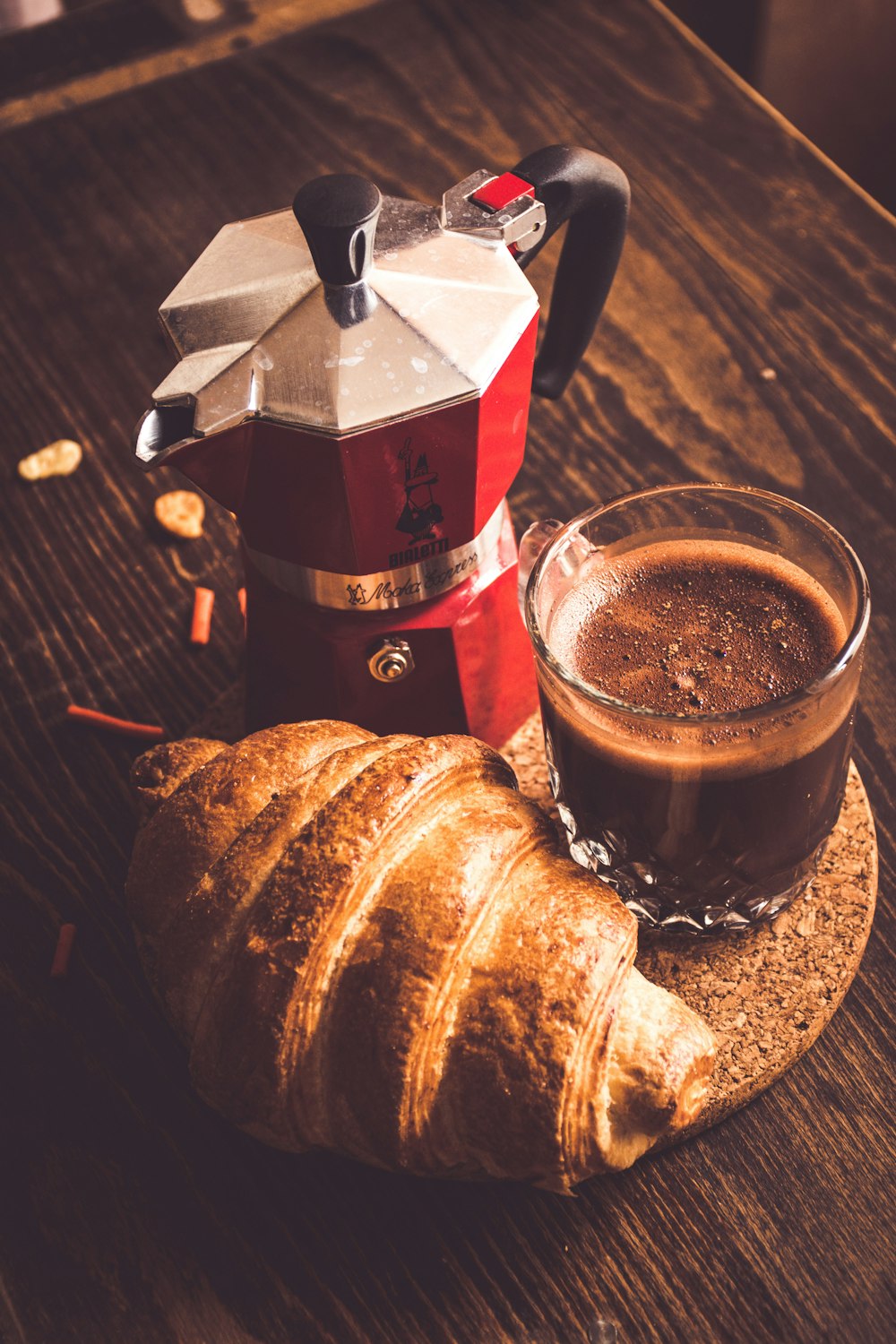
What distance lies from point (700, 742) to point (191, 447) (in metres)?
0.38

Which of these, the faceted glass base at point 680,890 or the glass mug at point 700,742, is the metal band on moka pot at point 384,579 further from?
the faceted glass base at point 680,890

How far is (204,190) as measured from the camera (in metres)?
1.65

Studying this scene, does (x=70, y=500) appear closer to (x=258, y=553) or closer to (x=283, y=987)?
(x=258, y=553)

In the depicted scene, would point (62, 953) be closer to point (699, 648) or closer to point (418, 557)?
point (418, 557)

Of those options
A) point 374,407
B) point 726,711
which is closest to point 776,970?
point 726,711

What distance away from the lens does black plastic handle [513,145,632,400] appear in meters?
0.96

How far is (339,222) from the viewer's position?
824 millimetres

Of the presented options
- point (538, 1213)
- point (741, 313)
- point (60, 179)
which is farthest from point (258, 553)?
point (60, 179)

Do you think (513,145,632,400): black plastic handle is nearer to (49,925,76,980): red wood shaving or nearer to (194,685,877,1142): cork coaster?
(194,685,877,1142): cork coaster

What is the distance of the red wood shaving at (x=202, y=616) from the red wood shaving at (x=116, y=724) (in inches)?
3.9

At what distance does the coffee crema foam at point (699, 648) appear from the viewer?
83cm

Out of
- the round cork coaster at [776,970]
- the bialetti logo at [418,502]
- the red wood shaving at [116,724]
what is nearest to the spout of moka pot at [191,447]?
the bialetti logo at [418,502]

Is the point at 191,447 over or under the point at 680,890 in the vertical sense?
over

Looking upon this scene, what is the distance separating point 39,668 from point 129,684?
3.7 inches
